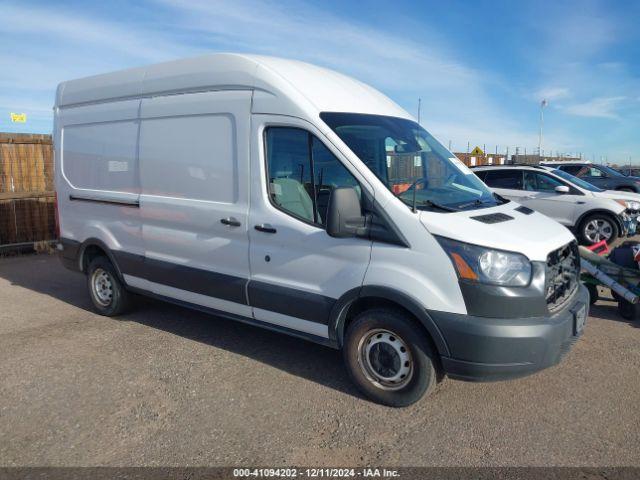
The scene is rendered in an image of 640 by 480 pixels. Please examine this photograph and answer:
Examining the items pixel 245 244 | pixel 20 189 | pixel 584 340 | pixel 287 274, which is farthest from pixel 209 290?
pixel 20 189

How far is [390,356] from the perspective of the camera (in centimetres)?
380

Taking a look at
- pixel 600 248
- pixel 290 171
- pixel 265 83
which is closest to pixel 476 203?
pixel 290 171

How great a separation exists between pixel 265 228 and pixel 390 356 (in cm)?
139

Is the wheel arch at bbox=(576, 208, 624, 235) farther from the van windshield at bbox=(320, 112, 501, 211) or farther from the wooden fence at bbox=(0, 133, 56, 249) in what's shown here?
the wooden fence at bbox=(0, 133, 56, 249)

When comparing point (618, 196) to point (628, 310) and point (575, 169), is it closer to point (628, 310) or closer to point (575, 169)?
point (628, 310)

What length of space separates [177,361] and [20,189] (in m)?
7.27

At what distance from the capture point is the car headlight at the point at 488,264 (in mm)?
3379

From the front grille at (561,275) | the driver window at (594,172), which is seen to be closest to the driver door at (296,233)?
the front grille at (561,275)

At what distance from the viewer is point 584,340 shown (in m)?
5.13

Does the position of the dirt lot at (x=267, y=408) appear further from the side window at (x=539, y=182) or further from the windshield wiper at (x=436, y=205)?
the side window at (x=539, y=182)

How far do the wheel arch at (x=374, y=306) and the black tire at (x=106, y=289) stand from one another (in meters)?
2.96

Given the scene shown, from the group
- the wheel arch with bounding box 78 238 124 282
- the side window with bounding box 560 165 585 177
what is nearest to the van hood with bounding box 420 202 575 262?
the wheel arch with bounding box 78 238 124 282

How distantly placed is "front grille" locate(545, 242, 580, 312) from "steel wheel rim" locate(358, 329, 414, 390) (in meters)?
1.05

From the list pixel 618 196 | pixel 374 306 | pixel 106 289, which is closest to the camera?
pixel 374 306
